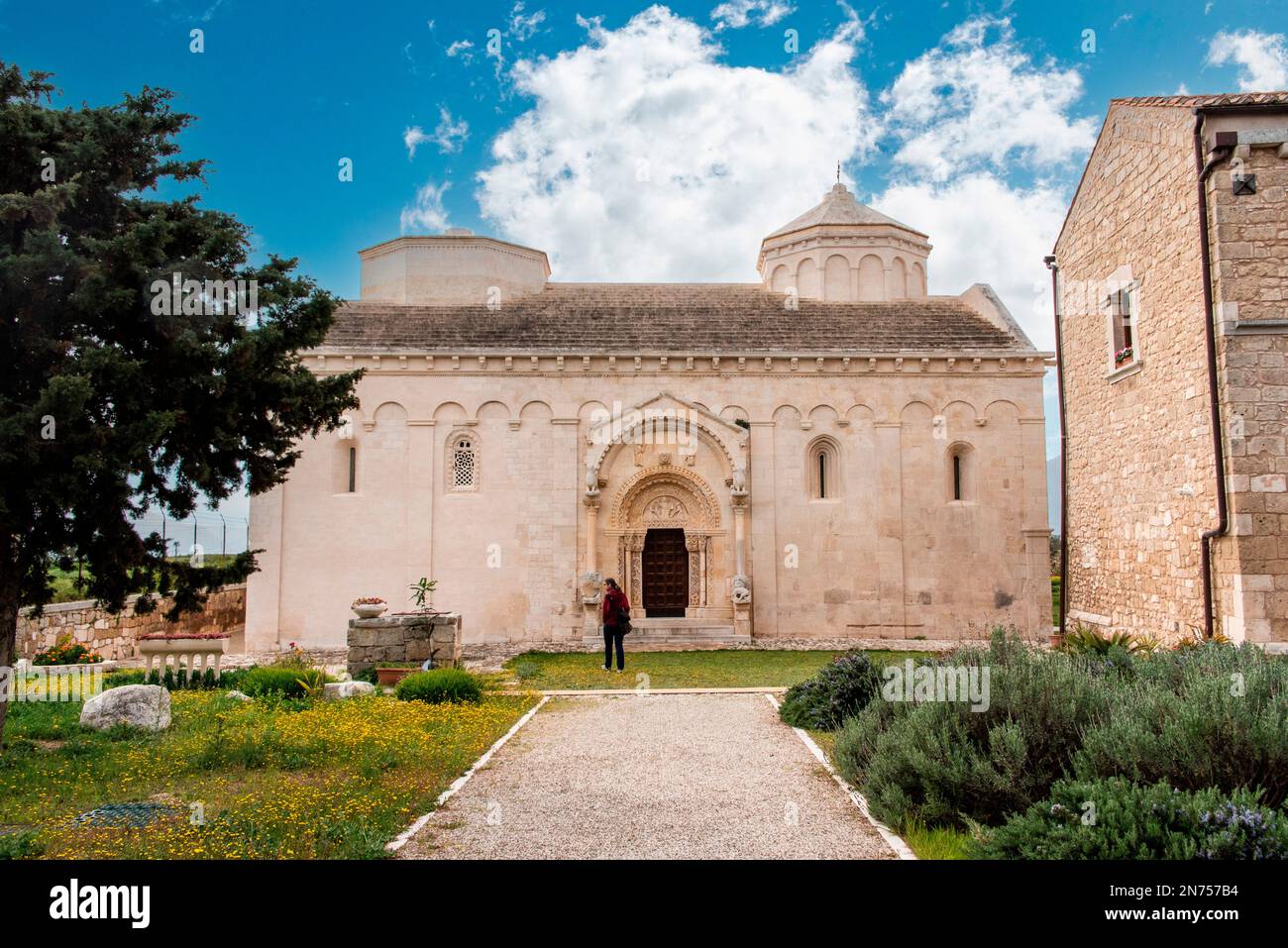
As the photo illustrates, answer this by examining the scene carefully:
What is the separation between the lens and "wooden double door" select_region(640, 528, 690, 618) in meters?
22.4

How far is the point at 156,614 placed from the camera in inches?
835

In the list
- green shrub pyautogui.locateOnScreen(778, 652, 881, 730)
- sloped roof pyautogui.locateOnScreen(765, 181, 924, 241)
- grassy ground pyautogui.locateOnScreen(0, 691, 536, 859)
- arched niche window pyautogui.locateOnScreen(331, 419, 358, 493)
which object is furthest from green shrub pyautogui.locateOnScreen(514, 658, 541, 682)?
sloped roof pyautogui.locateOnScreen(765, 181, 924, 241)

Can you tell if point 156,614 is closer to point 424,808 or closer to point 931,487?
point 424,808

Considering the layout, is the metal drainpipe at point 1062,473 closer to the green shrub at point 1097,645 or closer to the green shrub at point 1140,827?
the green shrub at point 1097,645

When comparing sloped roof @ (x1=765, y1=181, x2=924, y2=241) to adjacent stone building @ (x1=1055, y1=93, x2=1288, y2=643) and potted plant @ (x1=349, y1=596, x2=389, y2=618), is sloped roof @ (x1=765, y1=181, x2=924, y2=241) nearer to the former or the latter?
adjacent stone building @ (x1=1055, y1=93, x2=1288, y2=643)

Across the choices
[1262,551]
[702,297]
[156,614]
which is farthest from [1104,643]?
[156,614]

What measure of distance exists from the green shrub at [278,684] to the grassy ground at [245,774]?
501 millimetres

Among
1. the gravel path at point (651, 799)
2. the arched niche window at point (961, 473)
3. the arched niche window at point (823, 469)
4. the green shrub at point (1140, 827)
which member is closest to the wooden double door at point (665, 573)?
the arched niche window at point (823, 469)

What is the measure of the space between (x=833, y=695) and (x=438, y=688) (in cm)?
582

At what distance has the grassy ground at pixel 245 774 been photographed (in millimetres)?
5613

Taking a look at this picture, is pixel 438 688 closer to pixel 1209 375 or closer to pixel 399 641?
pixel 399 641

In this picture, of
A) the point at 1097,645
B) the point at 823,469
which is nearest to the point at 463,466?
the point at 823,469

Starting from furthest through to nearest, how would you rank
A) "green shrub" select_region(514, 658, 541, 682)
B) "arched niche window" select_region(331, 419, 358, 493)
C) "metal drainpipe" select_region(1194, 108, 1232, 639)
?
"arched niche window" select_region(331, 419, 358, 493) → "green shrub" select_region(514, 658, 541, 682) → "metal drainpipe" select_region(1194, 108, 1232, 639)

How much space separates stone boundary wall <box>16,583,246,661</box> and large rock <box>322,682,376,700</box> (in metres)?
2.94
